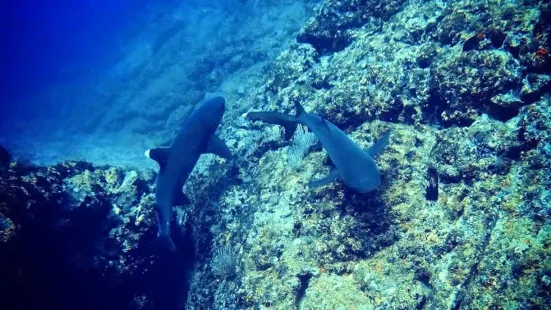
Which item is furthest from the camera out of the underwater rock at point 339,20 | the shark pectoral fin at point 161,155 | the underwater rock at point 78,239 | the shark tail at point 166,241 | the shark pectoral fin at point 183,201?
the underwater rock at point 339,20

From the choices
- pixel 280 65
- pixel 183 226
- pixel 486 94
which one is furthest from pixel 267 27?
pixel 486 94

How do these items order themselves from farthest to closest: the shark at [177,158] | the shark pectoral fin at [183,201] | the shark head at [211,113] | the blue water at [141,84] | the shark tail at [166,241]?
the blue water at [141,84] < the shark pectoral fin at [183,201] < the shark head at [211,113] < the shark at [177,158] < the shark tail at [166,241]

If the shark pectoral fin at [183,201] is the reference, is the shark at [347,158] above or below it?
below

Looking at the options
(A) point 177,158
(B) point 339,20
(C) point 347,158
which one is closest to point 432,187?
(C) point 347,158

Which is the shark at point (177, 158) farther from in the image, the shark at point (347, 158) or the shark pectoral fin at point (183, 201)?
the shark at point (347, 158)

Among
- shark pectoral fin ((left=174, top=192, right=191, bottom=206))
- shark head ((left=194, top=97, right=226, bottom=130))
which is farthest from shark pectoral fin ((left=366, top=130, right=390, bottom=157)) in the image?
shark pectoral fin ((left=174, top=192, right=191, bottom=206))

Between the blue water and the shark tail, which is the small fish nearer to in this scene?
the shark tail

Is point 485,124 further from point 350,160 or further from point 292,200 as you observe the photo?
point 292,200

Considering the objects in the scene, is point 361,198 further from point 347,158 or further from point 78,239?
point 78,239

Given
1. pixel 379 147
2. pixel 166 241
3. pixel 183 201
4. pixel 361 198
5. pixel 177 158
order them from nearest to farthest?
pixel 379 147, pixel 361 198, pixel 166 241, pixel 177 158, pixel 183 201

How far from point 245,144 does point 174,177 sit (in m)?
2.15

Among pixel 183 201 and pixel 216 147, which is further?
pixel 183 201

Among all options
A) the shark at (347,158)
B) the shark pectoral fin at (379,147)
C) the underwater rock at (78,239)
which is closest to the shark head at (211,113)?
the shark at (347,158)

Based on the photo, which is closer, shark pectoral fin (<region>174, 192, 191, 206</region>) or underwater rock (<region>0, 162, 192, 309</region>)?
underwater rock (<region>0, 162, 192, 309</region>)
